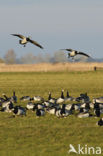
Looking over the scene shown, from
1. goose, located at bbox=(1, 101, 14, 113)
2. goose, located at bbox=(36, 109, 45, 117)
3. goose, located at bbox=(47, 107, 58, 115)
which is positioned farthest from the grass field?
goose, located at bbox=(1, 101, 14, 113)

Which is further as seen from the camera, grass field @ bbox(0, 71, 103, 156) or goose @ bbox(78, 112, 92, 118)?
goose @ bbox(78, 112, 92, 118)

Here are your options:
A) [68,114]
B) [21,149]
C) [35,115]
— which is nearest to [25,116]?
[35,115]

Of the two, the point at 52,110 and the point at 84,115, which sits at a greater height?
the point at 52,110

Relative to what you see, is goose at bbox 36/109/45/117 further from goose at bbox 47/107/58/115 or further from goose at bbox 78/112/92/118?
goose at bbox 78/112/92/118

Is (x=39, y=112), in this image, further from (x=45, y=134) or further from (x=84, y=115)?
(x=45, y=134)

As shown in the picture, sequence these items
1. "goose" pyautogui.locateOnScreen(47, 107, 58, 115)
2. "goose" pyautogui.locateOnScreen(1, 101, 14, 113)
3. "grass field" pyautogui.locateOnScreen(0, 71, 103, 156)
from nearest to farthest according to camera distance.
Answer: "grass field" pyautogui.locateOnScreen(0, 71, 103, 156) < "goose" pyautogui.locateOnScreen(47, 107, 58, 115) < "goose" pyautogui.locateOnScreen(1, 101, 14, 113)

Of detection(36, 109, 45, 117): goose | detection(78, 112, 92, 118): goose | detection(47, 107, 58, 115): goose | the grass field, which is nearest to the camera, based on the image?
the grass field

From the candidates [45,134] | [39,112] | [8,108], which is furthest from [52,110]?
[45,134]

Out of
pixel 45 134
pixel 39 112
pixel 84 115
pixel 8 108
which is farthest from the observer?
pixel 8 108

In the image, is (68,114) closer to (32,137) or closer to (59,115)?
(59,115)


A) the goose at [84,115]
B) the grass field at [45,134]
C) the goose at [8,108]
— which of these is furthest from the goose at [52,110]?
the goose at [8,108]

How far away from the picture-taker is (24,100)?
38.7 meters

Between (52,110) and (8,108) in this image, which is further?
(8,108)

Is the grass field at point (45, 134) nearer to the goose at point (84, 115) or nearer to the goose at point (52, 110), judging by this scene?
the goose at point (84, 115)
